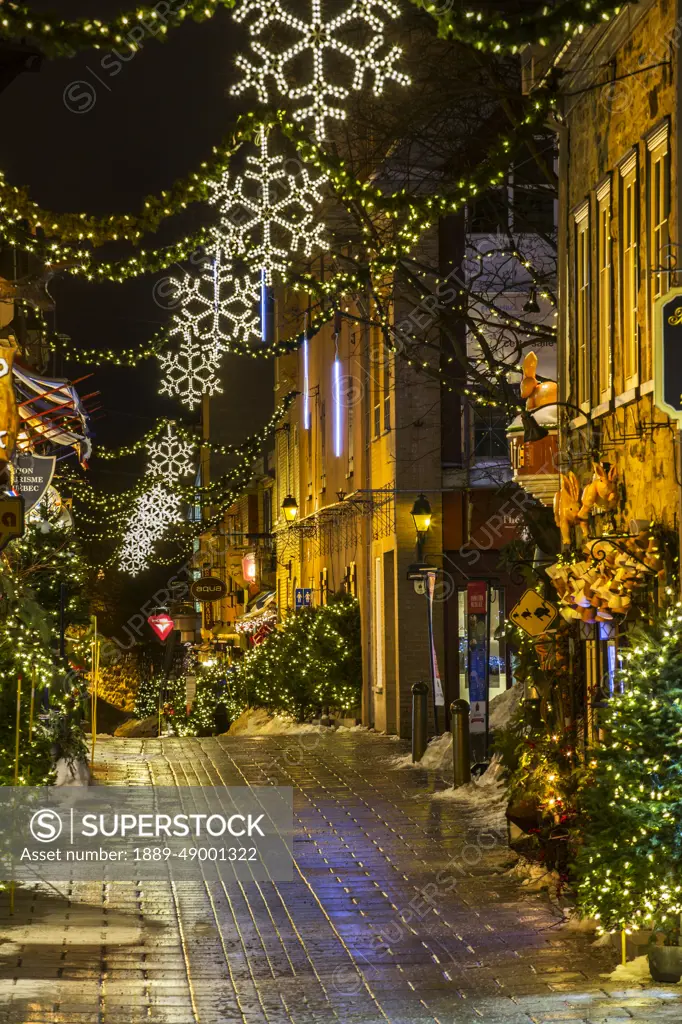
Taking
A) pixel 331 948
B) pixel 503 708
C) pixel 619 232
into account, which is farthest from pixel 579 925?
pixel 503 708

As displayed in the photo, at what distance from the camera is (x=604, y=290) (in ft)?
44.1

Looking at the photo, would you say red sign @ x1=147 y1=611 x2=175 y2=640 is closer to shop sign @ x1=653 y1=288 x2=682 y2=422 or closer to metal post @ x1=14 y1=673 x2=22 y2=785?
metal post @ x1=14 y1=673 x2=22 y2=785

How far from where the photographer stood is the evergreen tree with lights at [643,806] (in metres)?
8.97

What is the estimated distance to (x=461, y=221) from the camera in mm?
25938

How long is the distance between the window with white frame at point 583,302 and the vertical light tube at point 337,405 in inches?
729

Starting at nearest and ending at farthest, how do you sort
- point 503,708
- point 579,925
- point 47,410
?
point 579,925
point 47,410
point 503,708

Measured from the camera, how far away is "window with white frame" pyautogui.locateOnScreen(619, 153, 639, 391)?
12094 mm

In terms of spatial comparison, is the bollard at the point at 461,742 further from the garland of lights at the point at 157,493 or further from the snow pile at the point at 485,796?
the garland of lights at the point at 157,493

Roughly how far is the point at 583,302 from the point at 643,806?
246 inches

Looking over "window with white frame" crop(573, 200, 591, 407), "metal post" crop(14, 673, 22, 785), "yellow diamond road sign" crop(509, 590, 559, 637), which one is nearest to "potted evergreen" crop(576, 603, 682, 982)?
"metal post" crop(14, 673, 22, 785)

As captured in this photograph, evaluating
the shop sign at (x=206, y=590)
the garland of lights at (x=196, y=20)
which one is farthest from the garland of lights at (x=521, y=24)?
the shop sign at (x=206, y=590)

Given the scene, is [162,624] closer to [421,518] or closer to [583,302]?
[421,518]

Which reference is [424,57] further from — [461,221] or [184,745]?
[184,745]

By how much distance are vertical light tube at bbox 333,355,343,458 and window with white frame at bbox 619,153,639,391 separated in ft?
66.5
